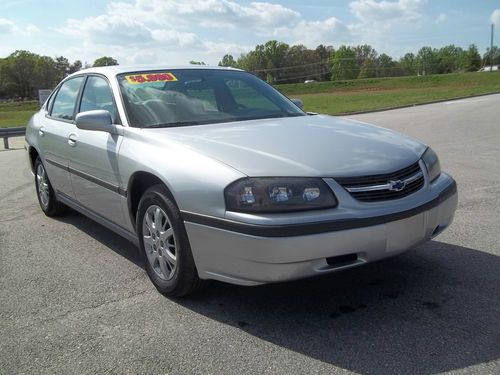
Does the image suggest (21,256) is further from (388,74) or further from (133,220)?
(388,74)

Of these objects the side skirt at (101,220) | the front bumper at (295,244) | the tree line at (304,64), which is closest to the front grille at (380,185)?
the front bumper at (295,244)

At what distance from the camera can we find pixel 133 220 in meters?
3.88

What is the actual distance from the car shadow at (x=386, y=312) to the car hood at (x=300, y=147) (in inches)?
34.3

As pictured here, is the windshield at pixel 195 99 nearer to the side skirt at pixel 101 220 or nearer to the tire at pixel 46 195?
the side skirt at pixel 101 220

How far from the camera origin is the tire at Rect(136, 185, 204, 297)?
10.8 ft

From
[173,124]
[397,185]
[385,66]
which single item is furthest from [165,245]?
[385,66]

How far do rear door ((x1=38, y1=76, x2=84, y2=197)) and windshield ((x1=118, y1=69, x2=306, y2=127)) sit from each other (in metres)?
0.93

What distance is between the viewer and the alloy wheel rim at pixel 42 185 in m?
5.82

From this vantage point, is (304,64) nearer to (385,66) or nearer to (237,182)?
(385,66)

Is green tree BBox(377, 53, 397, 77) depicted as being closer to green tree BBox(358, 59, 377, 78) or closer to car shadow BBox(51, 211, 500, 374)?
green tree BBox(358, 59, 377, 78)

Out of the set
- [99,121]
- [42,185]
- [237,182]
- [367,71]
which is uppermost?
[367,71]

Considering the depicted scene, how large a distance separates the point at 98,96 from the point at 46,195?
183 cm

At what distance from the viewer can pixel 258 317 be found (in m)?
3.25

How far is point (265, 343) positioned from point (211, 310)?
570mm
